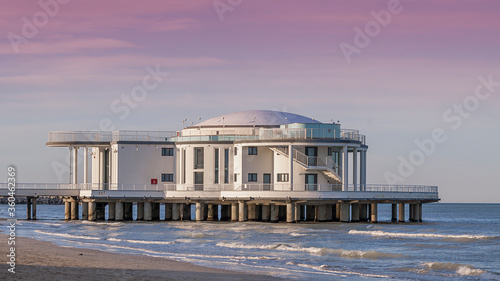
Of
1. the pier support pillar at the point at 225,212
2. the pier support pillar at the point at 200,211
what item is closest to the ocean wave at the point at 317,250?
the pier support pillar at the point at 200,211

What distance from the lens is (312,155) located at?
63.7 meters

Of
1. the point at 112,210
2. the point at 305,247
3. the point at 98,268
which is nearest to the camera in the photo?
the point at 98,268

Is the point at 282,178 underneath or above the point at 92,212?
above

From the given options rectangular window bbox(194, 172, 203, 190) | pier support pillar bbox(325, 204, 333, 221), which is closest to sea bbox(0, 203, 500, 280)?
pier support pillar bbox(325, 204, 333, 221)

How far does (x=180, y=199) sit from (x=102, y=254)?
29.8 m

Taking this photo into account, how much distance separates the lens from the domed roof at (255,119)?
7112 cm

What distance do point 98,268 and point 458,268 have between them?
14.0 m

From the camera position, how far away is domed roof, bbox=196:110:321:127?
7112cm

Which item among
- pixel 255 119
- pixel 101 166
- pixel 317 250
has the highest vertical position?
pixel 255 119

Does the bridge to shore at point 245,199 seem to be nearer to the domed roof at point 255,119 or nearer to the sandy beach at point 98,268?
the domed roof at point 255,119

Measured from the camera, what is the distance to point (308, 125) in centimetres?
6359

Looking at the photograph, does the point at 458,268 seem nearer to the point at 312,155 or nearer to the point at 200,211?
the point at 312,155

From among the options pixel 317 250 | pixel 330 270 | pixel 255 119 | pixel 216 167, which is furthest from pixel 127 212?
pixel 330 270

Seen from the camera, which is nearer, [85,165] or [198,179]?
[198,179]
